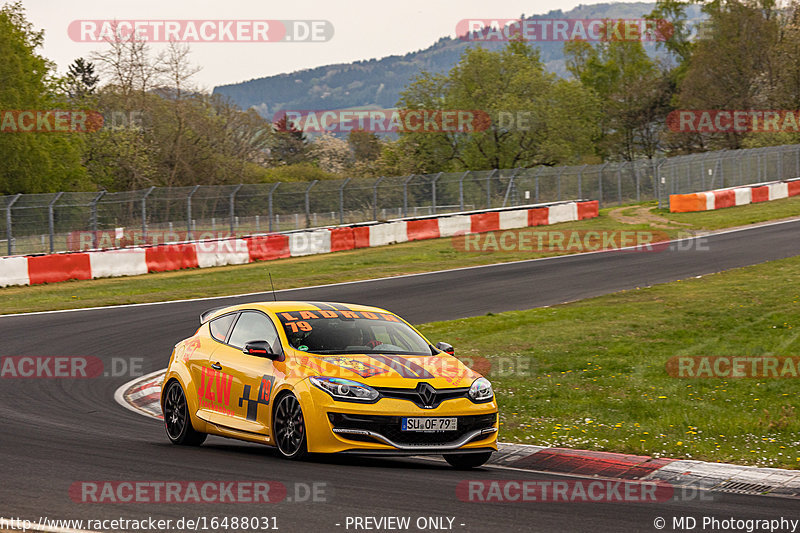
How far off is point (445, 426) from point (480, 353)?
5849mm

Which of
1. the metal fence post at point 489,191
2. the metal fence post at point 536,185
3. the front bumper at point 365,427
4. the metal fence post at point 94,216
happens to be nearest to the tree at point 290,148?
the metal fence post at point 536,185

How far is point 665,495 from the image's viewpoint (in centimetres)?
726

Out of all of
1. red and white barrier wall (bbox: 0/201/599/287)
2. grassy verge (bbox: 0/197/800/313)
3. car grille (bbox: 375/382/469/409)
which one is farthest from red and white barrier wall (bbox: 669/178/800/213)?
car grille (bbox: 375/382/469/409)

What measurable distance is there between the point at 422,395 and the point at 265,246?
2442cm

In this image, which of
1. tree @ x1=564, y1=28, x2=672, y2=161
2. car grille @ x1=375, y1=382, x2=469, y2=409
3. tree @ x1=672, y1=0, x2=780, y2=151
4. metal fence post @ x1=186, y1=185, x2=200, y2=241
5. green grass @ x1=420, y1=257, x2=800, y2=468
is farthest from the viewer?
tree @ x1=564, y1=28, x2=672, y2=161

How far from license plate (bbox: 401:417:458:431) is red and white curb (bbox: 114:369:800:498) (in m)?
0.96

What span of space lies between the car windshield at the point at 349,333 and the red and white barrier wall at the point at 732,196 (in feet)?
108

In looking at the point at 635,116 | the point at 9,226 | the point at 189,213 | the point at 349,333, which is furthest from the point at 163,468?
the point at 635,116

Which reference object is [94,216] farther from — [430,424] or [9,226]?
[430,424]

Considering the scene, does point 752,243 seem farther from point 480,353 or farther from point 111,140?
point 111,140

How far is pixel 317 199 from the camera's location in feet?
120

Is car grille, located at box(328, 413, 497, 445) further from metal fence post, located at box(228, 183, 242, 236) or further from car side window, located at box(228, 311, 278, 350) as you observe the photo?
metal fence post, located at box(228, 183, 242, 236)

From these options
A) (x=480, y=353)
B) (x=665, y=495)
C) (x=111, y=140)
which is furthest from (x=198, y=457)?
(x=111, y=140)

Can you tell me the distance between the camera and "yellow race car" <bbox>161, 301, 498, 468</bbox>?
789cm
